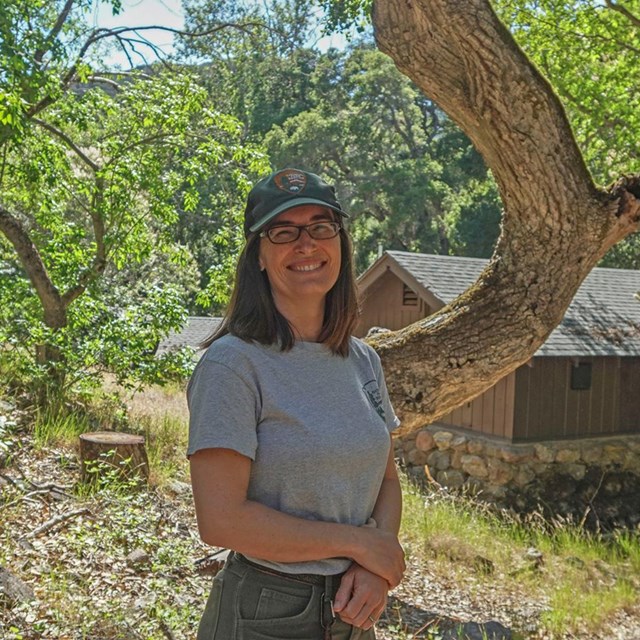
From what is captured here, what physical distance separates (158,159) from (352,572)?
9658 millimetres

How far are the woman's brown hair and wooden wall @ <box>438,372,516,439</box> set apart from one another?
44.9 ft

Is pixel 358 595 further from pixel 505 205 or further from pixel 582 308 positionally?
pixel 582 308

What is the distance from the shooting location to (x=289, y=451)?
6.87 feet

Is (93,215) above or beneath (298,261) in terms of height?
above

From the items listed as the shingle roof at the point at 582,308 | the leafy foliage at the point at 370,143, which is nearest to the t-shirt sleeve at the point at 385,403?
the shingle roof at the point at 582,308

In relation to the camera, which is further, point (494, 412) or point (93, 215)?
point (494, 412)

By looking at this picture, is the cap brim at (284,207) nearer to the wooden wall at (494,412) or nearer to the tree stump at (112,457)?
the tree stump at (112,457)

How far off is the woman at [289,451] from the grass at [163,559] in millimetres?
2546

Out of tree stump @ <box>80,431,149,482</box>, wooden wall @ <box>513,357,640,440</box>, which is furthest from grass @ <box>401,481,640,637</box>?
wooden wall @ <box>513,357,640,440</box>

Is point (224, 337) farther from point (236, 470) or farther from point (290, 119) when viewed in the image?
point (290, 119)

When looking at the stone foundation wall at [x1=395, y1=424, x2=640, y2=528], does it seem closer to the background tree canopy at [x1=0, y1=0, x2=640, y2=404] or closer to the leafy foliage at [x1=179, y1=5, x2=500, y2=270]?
the background tree canopy at [x1=0, y1=0, x2=640, y2=404]

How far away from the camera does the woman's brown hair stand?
2.23 meters

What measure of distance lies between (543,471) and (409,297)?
455 centimetres

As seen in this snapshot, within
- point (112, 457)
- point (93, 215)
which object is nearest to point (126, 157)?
point (93, 215)
